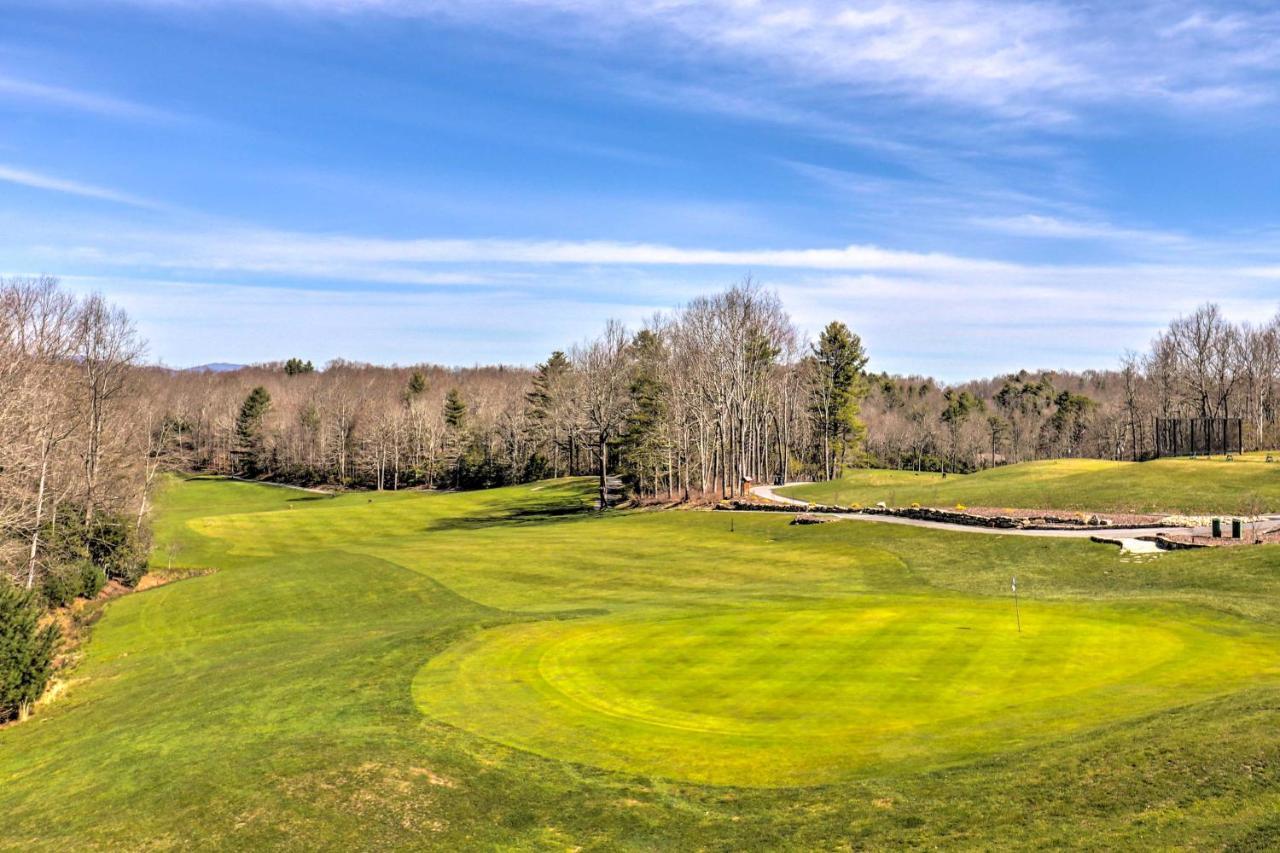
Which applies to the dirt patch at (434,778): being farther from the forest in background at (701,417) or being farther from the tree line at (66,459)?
the forest in background at (701,417)

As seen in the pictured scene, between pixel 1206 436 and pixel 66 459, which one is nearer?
pixel 66 459

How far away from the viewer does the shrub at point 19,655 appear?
22.0 metres

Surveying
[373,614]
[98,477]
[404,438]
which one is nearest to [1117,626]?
[373,614]

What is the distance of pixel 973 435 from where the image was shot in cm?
13738

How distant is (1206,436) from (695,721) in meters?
81.2

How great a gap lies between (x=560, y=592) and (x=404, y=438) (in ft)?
328

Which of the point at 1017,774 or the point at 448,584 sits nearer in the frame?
the point at 1017,774

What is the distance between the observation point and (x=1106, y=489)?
54.6 meters

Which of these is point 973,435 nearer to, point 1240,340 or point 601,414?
point 1240,340

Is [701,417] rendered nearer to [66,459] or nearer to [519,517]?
[519,517]

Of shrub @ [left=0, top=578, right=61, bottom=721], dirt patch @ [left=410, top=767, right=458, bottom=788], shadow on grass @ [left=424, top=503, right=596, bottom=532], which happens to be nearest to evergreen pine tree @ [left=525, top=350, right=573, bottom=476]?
shadow on grass @ [left=424, top=503, right=596, bottom=532]

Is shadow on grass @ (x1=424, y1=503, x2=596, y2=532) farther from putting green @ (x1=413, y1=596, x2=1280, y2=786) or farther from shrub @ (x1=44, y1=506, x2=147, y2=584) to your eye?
putting green @ (x1=413, y1=596, x2=1280, y2=786)

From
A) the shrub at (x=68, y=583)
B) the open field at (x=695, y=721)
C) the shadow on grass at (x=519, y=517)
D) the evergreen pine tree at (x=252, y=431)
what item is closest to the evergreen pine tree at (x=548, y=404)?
the shadow on grass at (x=519, y=517)

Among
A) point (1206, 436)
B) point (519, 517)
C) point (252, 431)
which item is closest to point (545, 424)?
point (519, 517)
